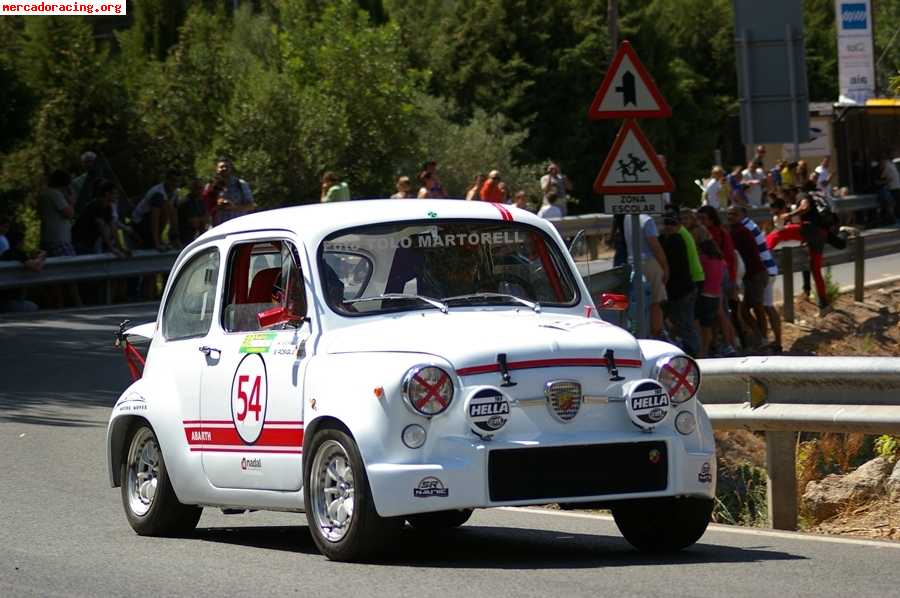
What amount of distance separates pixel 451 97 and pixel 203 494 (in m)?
48.3

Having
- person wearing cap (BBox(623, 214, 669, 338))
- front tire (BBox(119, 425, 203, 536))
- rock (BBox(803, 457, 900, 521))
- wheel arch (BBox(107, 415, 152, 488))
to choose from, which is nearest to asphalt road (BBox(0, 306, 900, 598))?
front tire (BBox(119, 425, 203, 536))

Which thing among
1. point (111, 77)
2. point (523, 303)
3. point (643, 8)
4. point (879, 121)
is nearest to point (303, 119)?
point (111, 77)

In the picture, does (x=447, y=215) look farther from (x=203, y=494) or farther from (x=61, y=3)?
(x=61, y=3)

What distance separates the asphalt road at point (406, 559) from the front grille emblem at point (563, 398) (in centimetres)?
67

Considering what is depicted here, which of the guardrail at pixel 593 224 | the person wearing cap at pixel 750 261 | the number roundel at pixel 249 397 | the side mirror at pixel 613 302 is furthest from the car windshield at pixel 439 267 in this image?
the guardrail at pixel 593 224

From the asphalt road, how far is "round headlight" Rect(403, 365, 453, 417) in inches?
25.4

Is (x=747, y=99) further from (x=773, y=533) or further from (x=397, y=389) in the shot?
(x=397, y=389)

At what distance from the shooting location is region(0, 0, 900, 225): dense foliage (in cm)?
3878

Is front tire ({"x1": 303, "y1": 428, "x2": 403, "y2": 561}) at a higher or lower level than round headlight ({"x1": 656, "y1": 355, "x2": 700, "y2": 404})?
lower

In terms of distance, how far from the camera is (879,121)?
45.5 m

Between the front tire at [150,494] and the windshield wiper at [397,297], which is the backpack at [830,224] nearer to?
the front tire at [150,494]

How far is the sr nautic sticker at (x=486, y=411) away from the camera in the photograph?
7926 millimetres

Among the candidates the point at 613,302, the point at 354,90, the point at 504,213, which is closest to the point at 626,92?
the point at 504,213

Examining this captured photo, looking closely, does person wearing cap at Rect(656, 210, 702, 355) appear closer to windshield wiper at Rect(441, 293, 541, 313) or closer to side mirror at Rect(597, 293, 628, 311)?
side mirror at Rect(597, 293, 628, 311)
